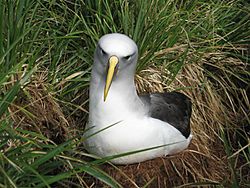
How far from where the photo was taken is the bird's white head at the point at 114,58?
3129mm

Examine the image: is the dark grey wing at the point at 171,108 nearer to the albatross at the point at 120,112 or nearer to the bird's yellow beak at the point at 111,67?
the albatross at the point at 120,112

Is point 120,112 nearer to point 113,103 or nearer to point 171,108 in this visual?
point 113,103

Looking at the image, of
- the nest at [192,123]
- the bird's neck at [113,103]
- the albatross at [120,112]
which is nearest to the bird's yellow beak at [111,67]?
the albatross at [120,112]

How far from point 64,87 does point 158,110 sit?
57 centimetres

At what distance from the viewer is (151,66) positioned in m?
4.04

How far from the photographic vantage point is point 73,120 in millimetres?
3861

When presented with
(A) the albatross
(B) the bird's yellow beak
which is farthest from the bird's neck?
(B) the bird's yellow beak

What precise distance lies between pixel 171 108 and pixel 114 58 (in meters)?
0.71

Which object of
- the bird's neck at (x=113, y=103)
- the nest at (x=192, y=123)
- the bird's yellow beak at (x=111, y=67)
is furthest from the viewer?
the nest at (x=192, y=123)

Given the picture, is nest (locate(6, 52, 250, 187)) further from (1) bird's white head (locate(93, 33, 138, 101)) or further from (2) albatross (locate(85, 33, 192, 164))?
(1) bird's white head (locate(93, 33, 138, 101))

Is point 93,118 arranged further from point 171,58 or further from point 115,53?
point 171,58

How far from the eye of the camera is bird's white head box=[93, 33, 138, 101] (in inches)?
123

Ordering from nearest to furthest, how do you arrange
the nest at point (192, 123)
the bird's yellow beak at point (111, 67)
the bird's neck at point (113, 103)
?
1. the bird's yellow beak at point (111, 67)
2. the bird's neck at point (113, 103)
3. the nest at point (192, 123)

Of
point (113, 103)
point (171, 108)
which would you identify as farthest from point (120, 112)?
point (171, 108)
